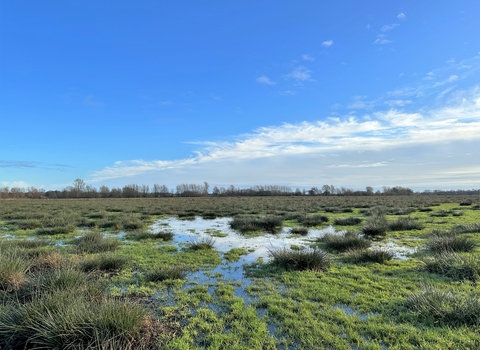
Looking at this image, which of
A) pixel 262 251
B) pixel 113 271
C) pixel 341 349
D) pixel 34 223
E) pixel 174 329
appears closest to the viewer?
pixel 341 349

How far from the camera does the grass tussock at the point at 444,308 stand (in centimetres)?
386

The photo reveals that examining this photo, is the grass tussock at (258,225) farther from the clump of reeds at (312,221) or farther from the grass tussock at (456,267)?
the grass tussock at (456,267)

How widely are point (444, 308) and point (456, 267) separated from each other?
9.28 ft

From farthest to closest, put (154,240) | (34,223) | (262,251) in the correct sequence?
(34,223), (154,240), (262,251)

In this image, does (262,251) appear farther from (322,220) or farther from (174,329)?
(322,220)

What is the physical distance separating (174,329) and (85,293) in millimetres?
1918

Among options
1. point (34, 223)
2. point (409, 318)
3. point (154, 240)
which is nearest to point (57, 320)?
point (409, 318)

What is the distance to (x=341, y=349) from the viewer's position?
3.36 meters

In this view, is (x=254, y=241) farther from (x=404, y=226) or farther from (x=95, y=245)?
(x=404, y=226)

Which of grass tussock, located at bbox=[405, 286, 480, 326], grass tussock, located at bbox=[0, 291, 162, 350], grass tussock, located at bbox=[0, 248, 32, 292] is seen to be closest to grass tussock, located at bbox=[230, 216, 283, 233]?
grass tussock, located at bbox=[405, 286, 480, 326]

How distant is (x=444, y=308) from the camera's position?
4.04 m

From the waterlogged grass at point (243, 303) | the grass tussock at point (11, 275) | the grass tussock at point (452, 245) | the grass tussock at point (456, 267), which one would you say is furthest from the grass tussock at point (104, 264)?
the grass tussock at point (452, 245)

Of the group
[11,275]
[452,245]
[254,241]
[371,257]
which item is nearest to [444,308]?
[371,257]

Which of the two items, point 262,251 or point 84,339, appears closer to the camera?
point 84,339
